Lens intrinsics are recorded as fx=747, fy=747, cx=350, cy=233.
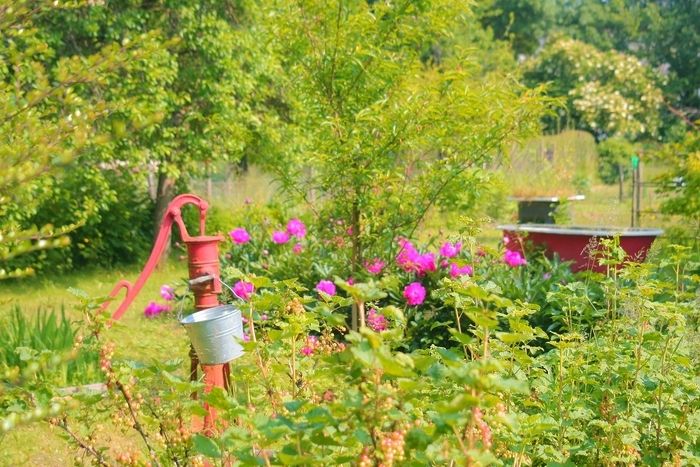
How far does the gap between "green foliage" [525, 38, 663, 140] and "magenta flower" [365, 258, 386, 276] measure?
23.5 meters

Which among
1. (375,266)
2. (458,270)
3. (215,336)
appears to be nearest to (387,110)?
(375,266)

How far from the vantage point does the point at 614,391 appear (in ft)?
8.09

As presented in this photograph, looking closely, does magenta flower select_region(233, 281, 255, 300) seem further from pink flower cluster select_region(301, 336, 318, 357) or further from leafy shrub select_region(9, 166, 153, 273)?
leafy shrub select_region(9, 166, 153, 273)

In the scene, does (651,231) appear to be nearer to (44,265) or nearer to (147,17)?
(147,17)

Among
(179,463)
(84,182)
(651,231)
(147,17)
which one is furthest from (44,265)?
(179,463)

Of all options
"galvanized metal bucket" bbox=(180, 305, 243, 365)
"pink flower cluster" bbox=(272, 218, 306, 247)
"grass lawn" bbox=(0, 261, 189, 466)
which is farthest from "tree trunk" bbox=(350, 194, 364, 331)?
"pink flower cluster" bbox=(272, 218, 306, 247)

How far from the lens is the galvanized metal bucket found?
2.82 metres

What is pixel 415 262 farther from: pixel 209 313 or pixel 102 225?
pixel 102 225

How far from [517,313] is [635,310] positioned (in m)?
1.04

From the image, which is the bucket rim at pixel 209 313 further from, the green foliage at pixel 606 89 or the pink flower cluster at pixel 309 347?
the green foliage at pixel 606 89

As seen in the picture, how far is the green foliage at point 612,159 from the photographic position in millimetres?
23953

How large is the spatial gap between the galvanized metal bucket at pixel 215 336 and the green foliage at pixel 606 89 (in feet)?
83.6

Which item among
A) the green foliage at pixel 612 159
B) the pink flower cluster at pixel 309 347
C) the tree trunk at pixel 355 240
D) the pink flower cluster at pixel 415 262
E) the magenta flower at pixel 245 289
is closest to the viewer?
the magenta flower at pixel 245 289

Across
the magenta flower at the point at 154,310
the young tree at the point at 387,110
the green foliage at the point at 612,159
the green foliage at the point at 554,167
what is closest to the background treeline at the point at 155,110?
the young tree at the point at 387,110
